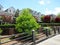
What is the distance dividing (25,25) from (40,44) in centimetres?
485

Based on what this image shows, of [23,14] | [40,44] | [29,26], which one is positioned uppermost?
[23,14]

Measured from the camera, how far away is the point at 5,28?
24.1 metres

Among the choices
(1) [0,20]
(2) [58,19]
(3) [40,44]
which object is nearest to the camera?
(3) [40,44]

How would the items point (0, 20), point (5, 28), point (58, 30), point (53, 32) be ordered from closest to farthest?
point (53, 32) → point (58, 30) → point (5, 28) → point (0, 20)

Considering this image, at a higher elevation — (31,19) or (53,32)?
(31,19)

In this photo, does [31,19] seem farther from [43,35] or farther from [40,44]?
[40,44]

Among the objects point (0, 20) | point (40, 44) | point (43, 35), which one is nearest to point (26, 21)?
point (43, 35)

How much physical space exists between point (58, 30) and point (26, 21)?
6.93 metres

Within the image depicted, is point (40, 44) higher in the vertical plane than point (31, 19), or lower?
lower

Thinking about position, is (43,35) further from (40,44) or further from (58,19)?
(58,19)

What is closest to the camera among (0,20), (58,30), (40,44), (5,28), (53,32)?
(40,44)

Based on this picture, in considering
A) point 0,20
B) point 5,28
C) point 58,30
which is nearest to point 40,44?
point 58,30

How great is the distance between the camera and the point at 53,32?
67.3 feet

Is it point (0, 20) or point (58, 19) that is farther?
point (58, 19)
